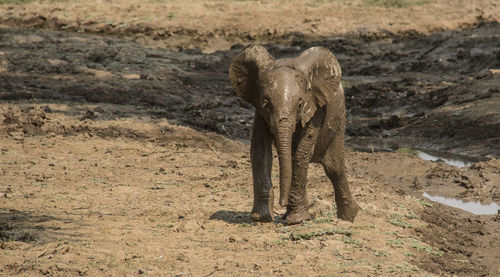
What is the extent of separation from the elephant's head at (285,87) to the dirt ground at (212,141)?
1.15 metres

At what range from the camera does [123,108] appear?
55.9 feet

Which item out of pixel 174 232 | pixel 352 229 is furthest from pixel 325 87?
pixel 174 232

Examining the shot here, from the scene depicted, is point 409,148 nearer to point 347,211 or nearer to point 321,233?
point 347,211

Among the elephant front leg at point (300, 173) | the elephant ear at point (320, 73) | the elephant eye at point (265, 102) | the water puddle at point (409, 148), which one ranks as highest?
the elephant ear at point (320, 73)

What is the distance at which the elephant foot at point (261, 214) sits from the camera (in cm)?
883

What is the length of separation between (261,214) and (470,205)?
5045 millimetres

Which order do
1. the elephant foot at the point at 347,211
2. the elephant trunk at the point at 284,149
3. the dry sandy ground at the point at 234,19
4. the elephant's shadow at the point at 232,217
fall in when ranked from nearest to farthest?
the elephant trunk at the point at 284,149, the elephant's shadow at the point at 232,217, the elephant foot at the point at 347,211, the dry sandy ground at the point at 234,19

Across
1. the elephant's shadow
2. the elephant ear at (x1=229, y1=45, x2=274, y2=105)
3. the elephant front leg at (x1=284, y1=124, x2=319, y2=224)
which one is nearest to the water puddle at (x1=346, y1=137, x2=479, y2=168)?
the elephant's shadow

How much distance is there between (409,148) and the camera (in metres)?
17.3

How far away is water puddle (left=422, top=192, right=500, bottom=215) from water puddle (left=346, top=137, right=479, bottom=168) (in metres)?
2.68

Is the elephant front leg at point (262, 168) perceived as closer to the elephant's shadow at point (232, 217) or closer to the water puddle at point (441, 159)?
the elephant's shadow at point (232, 217)

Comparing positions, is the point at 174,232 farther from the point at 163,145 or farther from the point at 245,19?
the point at 245,19

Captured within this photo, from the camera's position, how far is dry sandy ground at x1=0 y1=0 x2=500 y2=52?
28641 mm

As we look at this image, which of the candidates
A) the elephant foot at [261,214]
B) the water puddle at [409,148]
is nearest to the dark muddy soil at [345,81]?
the water puddle at [409,148]
